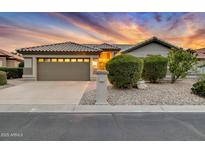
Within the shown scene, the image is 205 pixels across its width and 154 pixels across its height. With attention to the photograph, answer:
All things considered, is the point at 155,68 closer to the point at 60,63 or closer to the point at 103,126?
the point at 103,126

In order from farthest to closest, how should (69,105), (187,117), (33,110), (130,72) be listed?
(130,72) → (69,105) → (33,110) → (187,117)

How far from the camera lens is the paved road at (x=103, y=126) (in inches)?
159

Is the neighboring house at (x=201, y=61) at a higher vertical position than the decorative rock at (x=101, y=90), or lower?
higher

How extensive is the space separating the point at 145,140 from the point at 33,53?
53.8ft

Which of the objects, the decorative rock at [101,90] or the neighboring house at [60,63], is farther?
the neighboring house at [60,63]

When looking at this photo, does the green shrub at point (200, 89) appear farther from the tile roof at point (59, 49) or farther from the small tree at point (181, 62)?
the tile roof at point (59, 49)

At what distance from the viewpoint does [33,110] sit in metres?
6.41

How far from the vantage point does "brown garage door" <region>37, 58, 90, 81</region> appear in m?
17.5

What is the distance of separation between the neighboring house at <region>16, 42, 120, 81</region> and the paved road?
11.8 metres

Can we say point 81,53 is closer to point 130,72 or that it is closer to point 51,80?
point 51,80

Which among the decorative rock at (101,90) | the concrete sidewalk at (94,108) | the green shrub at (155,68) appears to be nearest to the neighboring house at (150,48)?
the green shrub at (155,68)

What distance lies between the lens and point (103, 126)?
471cm

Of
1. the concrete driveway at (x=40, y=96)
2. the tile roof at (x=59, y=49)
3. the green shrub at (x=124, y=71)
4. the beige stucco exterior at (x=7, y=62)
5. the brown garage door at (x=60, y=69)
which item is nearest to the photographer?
the concrete driveway at (x=40, y=96)

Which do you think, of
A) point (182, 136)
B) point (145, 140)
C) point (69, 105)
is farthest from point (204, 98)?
point (69, 105)
